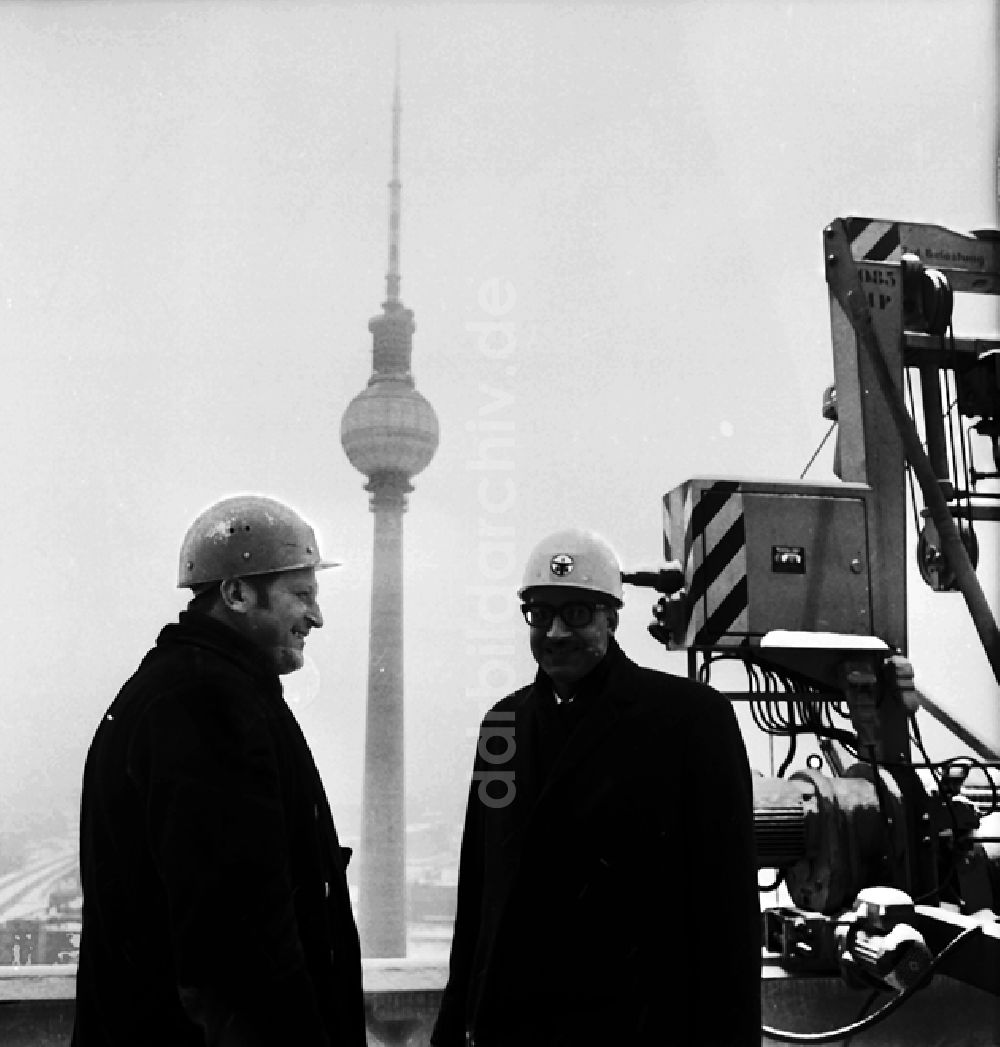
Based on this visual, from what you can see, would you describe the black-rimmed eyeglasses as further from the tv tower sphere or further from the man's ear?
the tv tower sphere

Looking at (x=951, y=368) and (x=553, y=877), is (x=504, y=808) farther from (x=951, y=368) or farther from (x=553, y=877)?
(x=951, y=368)

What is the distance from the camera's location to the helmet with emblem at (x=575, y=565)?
120 inches

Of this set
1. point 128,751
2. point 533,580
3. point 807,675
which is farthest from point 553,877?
point 807,675

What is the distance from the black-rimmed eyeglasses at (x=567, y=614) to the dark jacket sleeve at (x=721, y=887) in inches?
14.9

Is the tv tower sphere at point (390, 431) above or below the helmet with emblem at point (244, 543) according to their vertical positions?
above

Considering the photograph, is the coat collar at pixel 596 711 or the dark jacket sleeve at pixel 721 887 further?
the coat collar at pixel 596 711

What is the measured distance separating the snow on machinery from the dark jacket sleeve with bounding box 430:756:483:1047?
170 cm

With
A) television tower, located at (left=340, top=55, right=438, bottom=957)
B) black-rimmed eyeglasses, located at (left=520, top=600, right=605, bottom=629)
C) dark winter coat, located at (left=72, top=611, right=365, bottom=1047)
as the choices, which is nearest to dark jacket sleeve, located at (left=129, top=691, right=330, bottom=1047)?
dark winter coat, located at (left=72, top=611, right=365, bottom=1047)

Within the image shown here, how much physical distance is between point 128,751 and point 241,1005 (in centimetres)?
49

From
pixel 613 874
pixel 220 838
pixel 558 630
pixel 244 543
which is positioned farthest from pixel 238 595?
pixel 613 874

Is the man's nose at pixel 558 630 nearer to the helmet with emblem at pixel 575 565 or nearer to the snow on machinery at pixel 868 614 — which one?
the helmet with emblem at pixel 575 565

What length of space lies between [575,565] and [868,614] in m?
2.72

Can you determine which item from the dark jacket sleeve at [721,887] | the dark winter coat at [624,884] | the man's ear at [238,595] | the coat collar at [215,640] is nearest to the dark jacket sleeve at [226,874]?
the coat collar at [215,640]

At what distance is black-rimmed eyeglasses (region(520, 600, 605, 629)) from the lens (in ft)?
9.86
